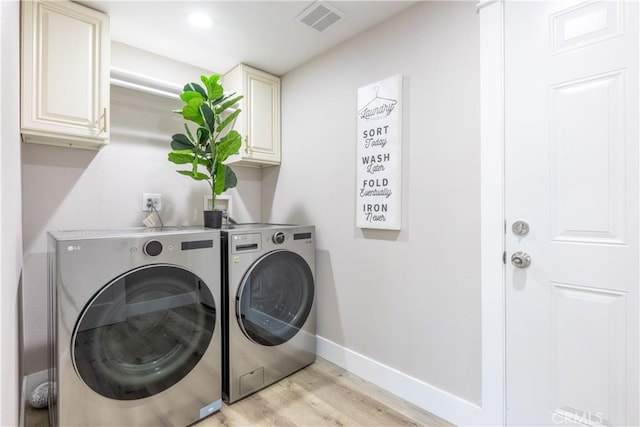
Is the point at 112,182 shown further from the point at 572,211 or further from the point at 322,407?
the point at 572,211

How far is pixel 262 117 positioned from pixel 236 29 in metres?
0.67

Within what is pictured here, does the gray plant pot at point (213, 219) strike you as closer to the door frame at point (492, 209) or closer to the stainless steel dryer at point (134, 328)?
the stainless steel dryer at point (134, 328)

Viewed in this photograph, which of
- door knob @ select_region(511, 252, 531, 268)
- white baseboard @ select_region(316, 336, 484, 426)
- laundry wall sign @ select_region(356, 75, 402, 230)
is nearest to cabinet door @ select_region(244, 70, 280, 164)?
laundry wall sign @ select_region(356, 75, 402, 230)

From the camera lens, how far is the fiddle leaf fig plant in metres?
1.86

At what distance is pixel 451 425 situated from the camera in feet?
4.99

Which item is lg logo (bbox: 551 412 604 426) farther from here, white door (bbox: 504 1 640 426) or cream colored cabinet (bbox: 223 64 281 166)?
cream colored cabinet (bbox: 223 64 281 166)

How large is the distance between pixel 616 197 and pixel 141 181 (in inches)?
105

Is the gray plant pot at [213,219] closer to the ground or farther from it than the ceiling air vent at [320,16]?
closer to the ground

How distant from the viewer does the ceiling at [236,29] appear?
1713 mm

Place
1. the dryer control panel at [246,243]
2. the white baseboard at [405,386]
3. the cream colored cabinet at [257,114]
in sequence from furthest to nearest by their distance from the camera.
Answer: the cream colored cabinet at [257,114], the dryer control panel at [246,243], the white baseboard at [405,386]

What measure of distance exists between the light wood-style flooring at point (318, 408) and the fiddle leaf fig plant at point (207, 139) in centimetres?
125

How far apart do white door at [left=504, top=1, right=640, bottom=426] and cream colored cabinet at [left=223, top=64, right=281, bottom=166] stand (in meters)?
1.71

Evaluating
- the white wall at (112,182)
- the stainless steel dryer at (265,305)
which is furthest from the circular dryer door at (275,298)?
the white wall at (112,182)

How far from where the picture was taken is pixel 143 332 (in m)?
1.40
